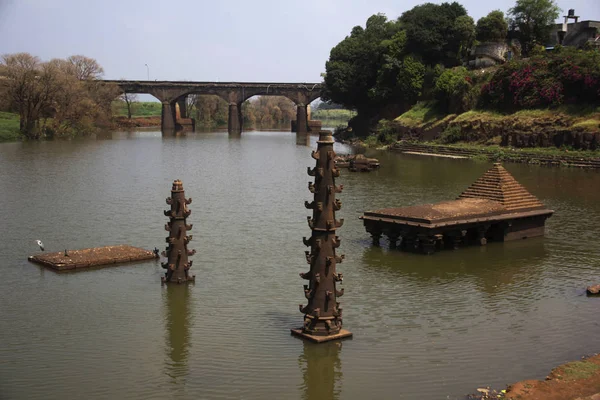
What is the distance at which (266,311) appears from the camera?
1784 cm

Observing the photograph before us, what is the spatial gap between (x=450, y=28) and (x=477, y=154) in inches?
974

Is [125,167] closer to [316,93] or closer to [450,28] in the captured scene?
[450,28]

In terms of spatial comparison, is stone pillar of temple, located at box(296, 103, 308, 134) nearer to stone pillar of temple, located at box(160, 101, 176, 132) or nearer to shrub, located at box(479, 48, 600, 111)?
stone pillar of temple, located at box(160, 101, 176, 132)

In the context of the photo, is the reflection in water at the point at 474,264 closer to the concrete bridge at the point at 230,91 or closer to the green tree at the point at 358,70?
the green tree at the point at 358,70

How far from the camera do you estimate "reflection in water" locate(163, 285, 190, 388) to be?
46.5 ft

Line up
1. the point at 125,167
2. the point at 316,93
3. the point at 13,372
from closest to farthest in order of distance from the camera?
the point at 13,372
the point at 125,167
the point at 316,93

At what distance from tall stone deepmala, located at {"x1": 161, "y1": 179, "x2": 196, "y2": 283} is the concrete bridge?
10306cm

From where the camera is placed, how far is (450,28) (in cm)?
8106

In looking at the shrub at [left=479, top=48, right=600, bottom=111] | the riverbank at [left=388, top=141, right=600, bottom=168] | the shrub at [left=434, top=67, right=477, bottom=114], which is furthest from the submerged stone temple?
the shrub at [left=434, top=67, right=477, bottom=114]

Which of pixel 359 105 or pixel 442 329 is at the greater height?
pixel 359 105

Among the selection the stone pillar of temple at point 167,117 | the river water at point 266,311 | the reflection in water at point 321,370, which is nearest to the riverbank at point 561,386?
the river water at point 266,311

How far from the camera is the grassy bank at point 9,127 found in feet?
258

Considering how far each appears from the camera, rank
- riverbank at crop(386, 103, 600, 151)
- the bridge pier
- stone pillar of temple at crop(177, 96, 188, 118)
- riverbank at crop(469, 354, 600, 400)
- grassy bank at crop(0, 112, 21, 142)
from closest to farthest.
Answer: riverbank at crop(469, 354, 600, 400), riverbank at crop(386, 103, 600, 151), grassy bank at crop(0, 112, 21, 142), the bridge pier, stone pillar of temple at crop(177, 96, 188, 118)

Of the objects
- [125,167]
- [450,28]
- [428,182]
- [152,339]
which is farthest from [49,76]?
[152,339]
